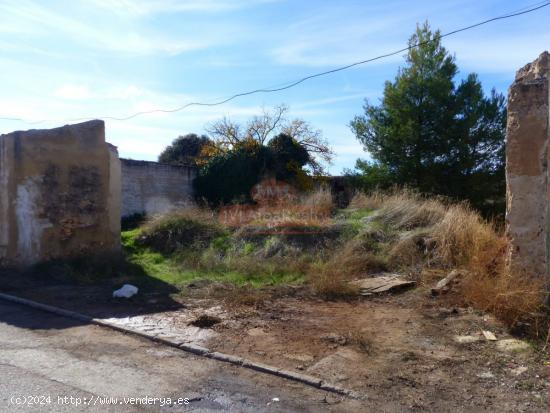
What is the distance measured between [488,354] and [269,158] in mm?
16583

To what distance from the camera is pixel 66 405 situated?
14.0 feet

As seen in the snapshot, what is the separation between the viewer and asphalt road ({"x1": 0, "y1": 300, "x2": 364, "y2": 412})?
4.39 meters

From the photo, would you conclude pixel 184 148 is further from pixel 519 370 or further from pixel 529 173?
pixel 519 370

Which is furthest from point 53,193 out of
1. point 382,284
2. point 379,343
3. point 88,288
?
point 379,343

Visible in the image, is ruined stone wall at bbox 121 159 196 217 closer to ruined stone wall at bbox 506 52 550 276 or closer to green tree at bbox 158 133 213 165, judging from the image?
green tree at bbox 158 133 213 165

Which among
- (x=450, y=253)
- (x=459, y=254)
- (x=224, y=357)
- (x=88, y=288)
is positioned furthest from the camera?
(x=88, y=288)

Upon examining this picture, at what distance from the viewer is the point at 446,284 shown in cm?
808

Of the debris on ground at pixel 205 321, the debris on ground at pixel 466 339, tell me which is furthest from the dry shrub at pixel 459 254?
the debris on ground at pixel 205 321

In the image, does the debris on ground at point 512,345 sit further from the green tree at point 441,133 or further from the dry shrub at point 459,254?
the green tree at point 441,133

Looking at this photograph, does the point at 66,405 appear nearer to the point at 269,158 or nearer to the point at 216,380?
the point at 216,380

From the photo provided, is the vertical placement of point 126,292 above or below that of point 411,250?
below

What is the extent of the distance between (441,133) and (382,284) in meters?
13.1

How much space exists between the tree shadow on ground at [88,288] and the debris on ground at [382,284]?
2999 mm

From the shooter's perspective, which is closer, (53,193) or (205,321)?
(205,321)
